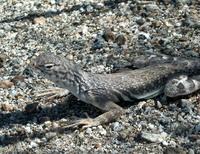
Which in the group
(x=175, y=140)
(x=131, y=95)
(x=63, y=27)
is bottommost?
(x=175, y=140)

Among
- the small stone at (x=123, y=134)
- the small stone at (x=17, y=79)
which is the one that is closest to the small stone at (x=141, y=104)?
the small stone at (x=123, y=134)

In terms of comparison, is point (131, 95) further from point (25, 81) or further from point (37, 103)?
point (25, 81)

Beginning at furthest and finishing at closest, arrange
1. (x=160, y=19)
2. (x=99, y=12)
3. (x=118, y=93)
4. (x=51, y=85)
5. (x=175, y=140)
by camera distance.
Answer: (x=99, y=12) < (x=160, y=19) < (x=51, y=85) < (x=118, y=93) < (x=175, y=140)

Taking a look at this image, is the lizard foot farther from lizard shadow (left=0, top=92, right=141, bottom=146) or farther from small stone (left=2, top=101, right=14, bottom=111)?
small stone (left=2, top=101, right=14, bottom=111)

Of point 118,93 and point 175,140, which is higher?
point 118,93

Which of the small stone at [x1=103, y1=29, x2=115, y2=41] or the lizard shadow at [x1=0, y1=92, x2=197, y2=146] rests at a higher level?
the small stone at [x1=103, y1=29, x2=115, y2=41]

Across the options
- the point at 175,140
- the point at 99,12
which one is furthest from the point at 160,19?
the point at 175,140

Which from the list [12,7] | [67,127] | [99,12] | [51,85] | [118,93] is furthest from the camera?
[12,7]

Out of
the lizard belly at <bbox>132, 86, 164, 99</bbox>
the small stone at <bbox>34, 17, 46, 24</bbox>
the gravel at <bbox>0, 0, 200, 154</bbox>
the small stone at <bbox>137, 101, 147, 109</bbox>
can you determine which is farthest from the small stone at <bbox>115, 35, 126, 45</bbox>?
the small stone at <bbox>34, 17, 46, 24</bbox>

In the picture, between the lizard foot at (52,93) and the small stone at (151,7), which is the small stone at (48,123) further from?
the small stone at (151,7)
